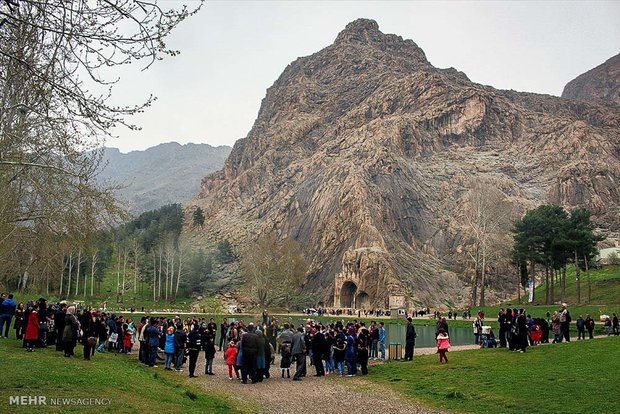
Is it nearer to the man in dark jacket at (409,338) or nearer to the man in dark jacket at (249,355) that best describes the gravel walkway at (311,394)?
the man in dark jacket at (249,355)

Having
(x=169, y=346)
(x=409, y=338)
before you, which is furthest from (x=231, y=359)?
(x=409, y=338)

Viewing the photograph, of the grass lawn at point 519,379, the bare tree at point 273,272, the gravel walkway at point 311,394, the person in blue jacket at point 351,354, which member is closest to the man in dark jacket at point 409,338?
the grass lawn at point 519,379

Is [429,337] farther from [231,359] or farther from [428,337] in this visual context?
[231,359]

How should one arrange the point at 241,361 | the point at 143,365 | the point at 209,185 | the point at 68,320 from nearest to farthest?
the point at 68,320
the point at 241,361
the point at 143,365
the point at 209,185

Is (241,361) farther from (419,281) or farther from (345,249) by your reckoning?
(345,249)

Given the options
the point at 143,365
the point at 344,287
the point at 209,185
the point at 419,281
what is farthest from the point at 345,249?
the point at 209,185

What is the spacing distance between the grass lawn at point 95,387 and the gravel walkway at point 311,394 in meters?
1.23

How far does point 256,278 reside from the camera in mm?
84250

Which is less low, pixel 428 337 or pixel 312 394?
pixel 312 394

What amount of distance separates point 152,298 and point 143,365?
3279 inches

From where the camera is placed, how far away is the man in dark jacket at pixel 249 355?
63.2ft

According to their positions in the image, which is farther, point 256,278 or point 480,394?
point 256,278

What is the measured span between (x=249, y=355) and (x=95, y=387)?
7310 millimetres

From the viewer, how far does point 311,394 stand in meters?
16.8
